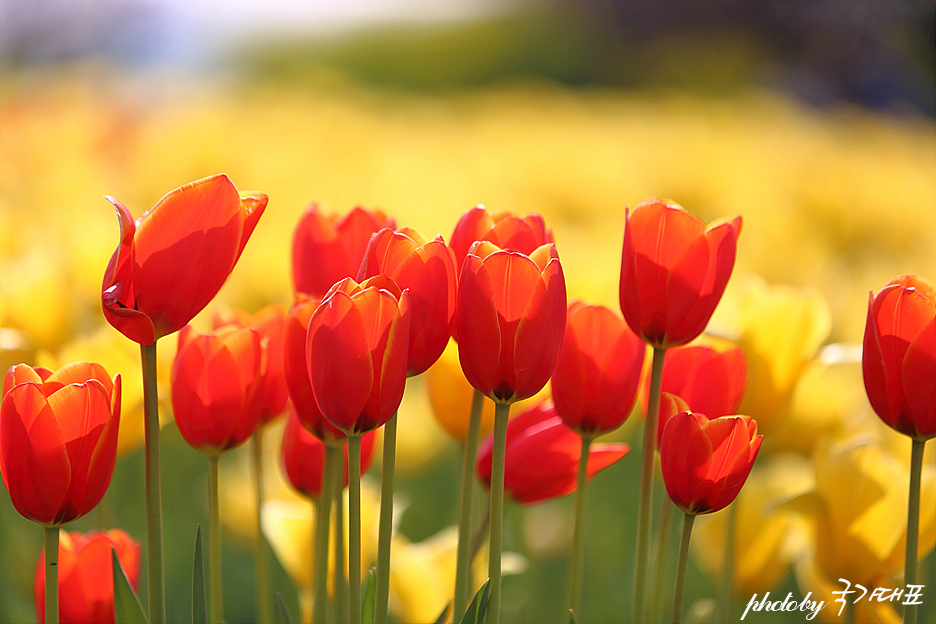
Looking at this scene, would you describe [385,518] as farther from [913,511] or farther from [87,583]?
[913,511]

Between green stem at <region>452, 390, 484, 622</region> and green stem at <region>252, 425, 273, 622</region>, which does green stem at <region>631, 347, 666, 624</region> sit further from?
green stem at <region>252, 425, 273, 622</region>

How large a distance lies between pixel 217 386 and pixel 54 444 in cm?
11

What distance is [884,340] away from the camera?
0.53 m

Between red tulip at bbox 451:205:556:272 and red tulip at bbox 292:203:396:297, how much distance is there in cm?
8

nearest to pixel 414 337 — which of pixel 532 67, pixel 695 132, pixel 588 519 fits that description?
pixel 588 519

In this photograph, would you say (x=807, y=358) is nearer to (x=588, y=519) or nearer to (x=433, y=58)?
(x=588, y=519)

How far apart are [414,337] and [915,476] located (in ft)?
1.12

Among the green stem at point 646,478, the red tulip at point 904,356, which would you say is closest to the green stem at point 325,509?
the green stem at point 646,478

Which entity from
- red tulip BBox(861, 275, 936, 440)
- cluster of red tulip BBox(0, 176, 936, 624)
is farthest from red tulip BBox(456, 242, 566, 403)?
red tulip BBox(861, 275, 936, 440)

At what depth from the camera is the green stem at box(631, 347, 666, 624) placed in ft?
1.77

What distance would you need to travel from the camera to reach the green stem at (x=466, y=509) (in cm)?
55

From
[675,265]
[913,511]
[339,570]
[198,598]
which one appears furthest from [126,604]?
[913,511]

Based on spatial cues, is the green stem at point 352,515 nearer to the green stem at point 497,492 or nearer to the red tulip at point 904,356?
the green stem at point 497,492

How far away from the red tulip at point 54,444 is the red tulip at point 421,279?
0.56 ft
